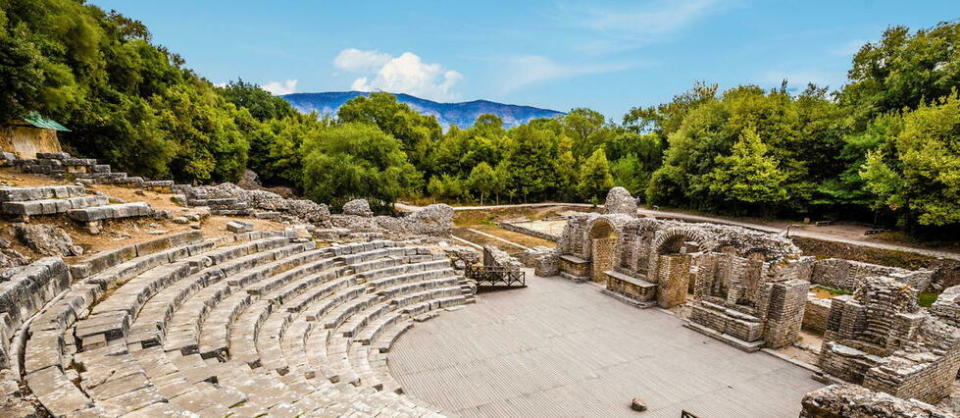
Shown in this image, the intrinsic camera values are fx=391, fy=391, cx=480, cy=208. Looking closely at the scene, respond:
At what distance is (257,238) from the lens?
11492mm

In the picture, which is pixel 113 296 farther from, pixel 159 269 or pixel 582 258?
pixel 582 258

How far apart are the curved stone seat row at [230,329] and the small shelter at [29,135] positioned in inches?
478

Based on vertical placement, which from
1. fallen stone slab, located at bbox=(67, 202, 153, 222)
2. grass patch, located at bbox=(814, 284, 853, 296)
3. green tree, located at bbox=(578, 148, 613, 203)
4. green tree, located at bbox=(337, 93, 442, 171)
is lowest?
grass patch, located at bbox=(814, 284, 853, 296)

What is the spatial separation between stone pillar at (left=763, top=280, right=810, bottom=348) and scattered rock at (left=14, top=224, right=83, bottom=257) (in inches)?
593

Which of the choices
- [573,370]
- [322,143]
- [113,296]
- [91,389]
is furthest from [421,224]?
[91,389]

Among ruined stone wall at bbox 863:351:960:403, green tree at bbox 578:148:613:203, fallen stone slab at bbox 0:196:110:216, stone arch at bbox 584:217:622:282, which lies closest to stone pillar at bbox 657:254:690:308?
stone arch at bbox 584:217:622:282

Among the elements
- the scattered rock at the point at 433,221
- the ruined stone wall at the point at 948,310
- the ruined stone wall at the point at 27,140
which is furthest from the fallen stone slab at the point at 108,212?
the ruined stone wall at the point at 948,310

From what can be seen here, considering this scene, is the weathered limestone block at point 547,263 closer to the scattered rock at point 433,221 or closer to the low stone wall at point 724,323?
the low stone wall at point 724,323

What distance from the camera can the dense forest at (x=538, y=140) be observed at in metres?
16.4

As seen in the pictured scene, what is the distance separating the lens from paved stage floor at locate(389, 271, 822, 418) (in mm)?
7484

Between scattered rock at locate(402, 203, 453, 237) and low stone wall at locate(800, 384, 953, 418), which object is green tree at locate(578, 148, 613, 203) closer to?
scattered rock at locate(402, 203, 453, 237)

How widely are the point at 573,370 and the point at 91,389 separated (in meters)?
7.84

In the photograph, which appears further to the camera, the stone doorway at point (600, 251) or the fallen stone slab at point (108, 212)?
the stone doorway at point (600, 251)

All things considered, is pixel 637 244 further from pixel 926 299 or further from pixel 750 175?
pixel 750 175
